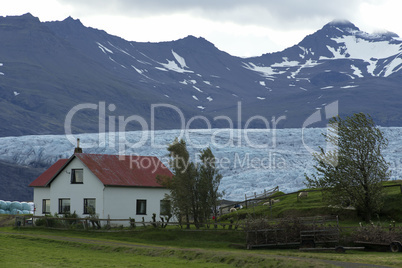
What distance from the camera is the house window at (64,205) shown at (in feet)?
Answer: 171

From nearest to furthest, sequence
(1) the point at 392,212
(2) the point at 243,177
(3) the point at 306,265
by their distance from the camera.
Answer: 1. (3) the point at 306,265
2. (1) the point at 392,212
3. (2) the point at 243,177

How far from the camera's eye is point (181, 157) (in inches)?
1807

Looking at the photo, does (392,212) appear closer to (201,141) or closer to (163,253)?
(163,253)

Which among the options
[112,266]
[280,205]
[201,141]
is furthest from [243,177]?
[112,266]

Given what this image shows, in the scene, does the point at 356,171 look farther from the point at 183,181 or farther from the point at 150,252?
the point at 150,252

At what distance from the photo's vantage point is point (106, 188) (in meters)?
49.7

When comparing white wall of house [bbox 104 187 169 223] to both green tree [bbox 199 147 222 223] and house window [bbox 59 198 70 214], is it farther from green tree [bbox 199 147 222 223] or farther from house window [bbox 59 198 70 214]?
green tree [bbox 199 147 222 223]

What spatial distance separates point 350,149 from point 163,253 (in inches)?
743

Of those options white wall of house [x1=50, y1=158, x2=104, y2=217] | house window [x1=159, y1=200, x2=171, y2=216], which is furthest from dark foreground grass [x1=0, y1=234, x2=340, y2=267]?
white wall of house [x1=50, y1=158, x2=104, y2=217]

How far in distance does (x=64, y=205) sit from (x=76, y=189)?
228 cm

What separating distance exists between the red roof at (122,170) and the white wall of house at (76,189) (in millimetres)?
581

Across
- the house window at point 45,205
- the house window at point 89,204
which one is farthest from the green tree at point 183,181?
the house window at point 45,205

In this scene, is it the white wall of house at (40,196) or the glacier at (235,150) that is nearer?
the white wall of house at (40,196)

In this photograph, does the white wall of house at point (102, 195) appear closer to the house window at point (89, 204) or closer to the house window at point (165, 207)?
the house window at point (89, 204)
